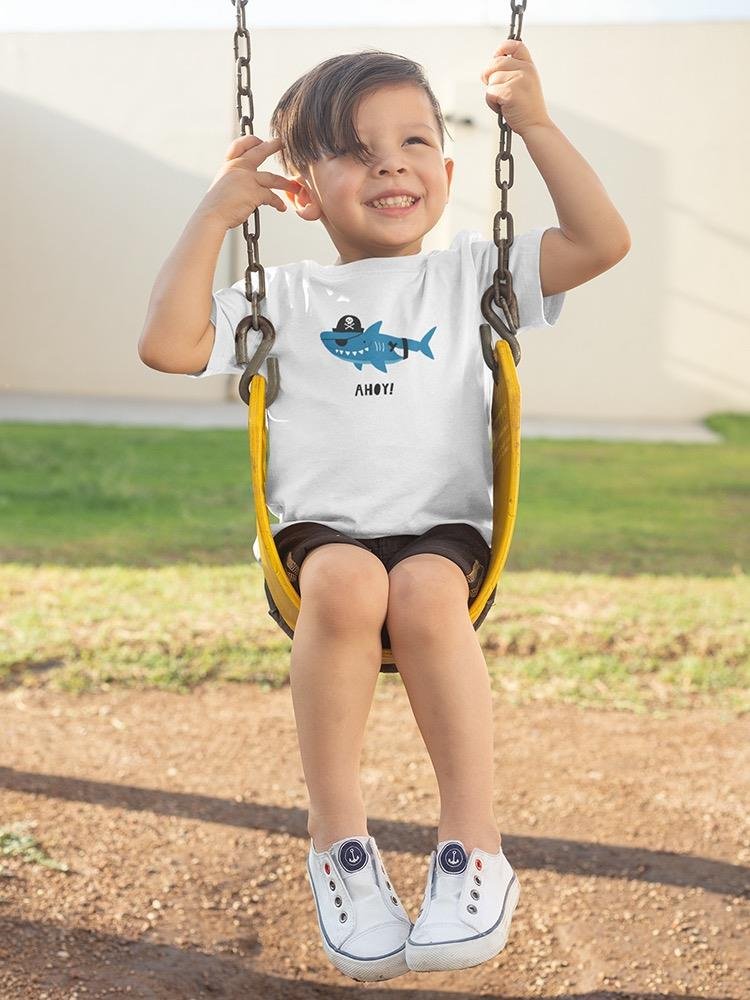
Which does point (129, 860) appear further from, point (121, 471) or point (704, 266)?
point (704, 266)

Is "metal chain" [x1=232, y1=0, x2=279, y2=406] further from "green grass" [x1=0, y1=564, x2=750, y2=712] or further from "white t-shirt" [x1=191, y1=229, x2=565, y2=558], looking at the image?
"green grass" [x1=0, y1=564, x2=750, y2=712]

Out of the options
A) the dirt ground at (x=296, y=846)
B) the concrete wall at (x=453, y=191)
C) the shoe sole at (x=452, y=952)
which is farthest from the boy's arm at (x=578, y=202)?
the concrete wall at (x=453, y=191)

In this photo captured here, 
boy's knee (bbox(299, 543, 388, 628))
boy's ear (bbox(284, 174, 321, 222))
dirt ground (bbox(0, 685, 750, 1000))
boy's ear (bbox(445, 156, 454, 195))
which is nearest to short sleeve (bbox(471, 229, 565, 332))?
boy's ear (bbox(445, 156, 454, 195))

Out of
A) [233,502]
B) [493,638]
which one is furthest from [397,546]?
[233,502]

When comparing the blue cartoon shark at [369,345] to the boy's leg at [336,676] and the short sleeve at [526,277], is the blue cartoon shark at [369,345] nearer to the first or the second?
the short sleeve at [526,277]

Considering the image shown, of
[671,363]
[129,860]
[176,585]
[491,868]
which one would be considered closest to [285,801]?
[129,860]

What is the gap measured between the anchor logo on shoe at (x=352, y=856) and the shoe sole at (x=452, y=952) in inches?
5.9

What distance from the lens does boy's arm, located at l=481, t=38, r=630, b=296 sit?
2172 mm

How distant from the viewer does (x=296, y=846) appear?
10.9 ft

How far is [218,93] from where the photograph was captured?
14.0 m

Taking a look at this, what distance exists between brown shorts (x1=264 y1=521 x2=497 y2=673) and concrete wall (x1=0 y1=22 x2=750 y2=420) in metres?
11.3

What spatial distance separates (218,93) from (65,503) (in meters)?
7.86

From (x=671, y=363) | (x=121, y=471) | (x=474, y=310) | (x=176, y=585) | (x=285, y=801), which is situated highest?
(x=474, y=310)

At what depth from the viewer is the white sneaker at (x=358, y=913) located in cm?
191
